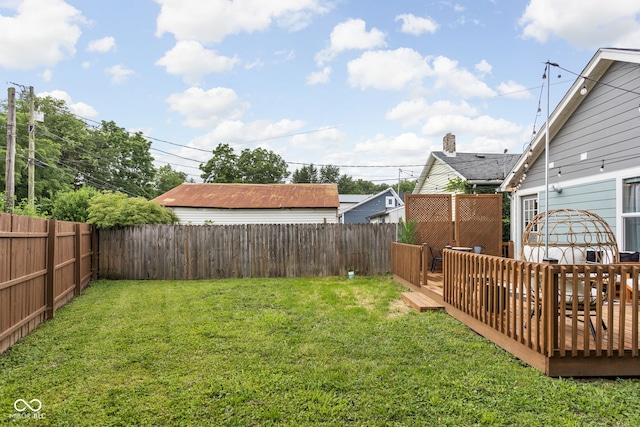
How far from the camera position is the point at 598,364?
10.5ft

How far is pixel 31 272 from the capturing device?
4.86m

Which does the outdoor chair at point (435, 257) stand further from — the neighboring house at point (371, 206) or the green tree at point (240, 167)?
the green tree at point (240, 167)

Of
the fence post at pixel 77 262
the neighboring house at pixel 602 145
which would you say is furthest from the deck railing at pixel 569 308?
the fence post at pixel 77 262

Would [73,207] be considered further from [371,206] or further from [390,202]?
[390,202]

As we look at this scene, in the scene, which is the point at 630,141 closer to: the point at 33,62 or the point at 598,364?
the point at 598,364

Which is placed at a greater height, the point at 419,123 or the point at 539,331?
the point at 419,123

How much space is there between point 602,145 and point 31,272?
878 centimetres

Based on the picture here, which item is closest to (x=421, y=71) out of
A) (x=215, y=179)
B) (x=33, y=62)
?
(x=33, y=62)

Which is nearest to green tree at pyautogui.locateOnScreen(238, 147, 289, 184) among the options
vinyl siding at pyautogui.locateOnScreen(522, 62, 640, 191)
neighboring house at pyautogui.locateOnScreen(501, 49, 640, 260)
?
neighboring house at pyautogui.locateOnScreen(501, 49, 640, 260)

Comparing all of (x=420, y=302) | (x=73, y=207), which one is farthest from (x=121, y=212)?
(x=420, y=302)

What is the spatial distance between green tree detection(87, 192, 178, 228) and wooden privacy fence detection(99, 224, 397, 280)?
0.32m

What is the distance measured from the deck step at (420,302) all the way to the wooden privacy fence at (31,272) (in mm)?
5248

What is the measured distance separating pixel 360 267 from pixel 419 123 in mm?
11178

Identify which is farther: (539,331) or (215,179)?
(215,179)
